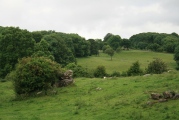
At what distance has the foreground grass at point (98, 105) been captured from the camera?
81.6 feet

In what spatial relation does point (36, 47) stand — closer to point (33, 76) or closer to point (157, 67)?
point (33, 76)

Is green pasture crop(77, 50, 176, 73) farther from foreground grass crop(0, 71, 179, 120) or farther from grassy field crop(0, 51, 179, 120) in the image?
grassy field crop(0, 51, 179, 120)

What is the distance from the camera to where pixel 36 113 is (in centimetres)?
2961

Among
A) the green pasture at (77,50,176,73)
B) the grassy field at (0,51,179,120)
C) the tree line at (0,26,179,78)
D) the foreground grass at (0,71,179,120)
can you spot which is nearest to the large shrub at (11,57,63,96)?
the grassy field at (0,51,179,120)

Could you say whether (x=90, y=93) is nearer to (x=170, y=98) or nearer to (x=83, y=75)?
(x=170, y=98)

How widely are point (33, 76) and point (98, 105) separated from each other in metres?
14.3

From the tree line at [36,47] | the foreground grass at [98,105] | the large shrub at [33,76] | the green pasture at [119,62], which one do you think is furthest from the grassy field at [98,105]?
the green pasture at [119,62]

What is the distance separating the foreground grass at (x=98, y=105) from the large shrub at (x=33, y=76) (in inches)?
85.2

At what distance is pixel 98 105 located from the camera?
97.4ft

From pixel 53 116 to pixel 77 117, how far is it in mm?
2894

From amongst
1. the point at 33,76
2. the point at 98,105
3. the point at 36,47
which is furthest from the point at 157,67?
the point at 98,105

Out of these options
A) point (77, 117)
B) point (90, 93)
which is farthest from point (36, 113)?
point (90, 93)

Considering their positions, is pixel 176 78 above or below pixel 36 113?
above

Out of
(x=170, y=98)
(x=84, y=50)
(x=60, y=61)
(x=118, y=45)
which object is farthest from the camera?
(x=118, y=45)
